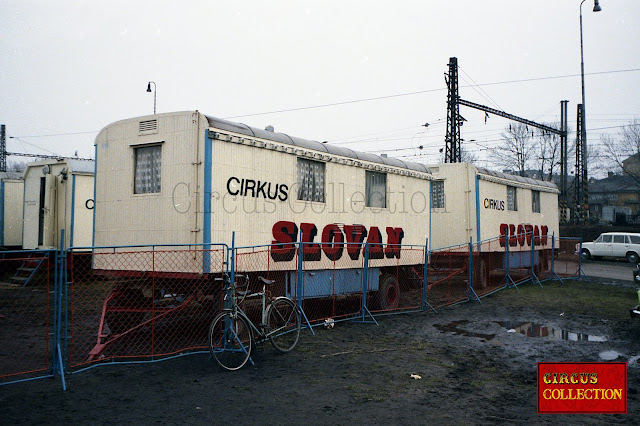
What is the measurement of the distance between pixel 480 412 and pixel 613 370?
83.9 inches

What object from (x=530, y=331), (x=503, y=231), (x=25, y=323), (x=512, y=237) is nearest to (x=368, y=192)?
(x=530, y=331)

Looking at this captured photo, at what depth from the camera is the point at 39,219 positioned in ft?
53.5

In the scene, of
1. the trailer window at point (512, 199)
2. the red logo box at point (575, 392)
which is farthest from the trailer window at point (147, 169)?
the trailer window at point (512, 199)

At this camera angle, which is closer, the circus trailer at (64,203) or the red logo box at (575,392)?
the red logo box at (575,392)

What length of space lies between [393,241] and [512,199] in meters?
8.33

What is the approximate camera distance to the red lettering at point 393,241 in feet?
42.6

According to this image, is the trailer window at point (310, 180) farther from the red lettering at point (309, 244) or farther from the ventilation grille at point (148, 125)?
the ventilation grille at point (148, 125)

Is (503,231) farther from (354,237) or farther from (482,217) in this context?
(354,237)

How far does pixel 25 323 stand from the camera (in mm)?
10445

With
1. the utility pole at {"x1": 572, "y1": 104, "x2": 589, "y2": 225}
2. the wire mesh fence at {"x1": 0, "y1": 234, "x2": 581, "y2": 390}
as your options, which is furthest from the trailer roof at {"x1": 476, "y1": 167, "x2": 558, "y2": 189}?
the utility pole at {"x1": 572, "y1": 104, "x2": 589, "y2": 225}

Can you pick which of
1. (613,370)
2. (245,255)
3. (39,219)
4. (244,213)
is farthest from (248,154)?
(39,219)

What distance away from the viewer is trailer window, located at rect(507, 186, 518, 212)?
1922cm

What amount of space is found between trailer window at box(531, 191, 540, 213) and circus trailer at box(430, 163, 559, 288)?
1124mm

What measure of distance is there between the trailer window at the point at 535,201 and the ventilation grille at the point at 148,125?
16.7 meters
